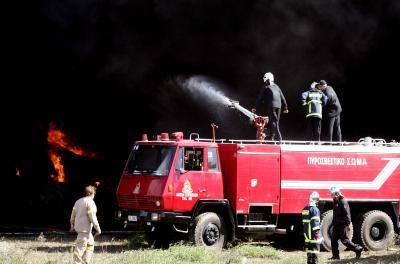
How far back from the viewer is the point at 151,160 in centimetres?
1594

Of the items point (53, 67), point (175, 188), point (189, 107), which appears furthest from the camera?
point (53, 67)

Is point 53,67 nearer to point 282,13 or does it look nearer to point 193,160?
point 282,13

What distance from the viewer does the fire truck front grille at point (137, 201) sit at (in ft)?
50.8

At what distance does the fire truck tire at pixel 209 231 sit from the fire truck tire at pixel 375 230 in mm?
4067

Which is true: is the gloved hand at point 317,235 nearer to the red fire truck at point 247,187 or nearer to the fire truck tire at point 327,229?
the red fire truck at point 247,187

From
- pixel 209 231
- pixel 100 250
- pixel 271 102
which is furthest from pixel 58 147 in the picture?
pixel 209 231

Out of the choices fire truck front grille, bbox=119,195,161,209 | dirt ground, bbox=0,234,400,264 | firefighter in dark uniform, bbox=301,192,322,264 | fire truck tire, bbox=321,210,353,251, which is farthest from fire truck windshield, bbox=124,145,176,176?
fire truck tire, bbox=321,210,353,251

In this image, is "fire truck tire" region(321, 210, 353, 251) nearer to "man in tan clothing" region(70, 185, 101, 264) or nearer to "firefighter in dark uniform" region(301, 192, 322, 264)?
"firefighter in dark uniform" region(301, 192, 322, 264)

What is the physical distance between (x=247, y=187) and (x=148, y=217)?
2664 millimetres

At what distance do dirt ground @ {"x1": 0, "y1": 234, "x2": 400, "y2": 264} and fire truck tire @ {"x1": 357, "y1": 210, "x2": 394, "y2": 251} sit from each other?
299 mm

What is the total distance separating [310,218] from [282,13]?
15633mm

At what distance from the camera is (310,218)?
13797 millimetres

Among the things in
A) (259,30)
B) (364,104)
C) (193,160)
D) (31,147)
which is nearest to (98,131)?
(31,147)

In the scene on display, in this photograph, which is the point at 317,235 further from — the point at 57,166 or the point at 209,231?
the point at 57,166
